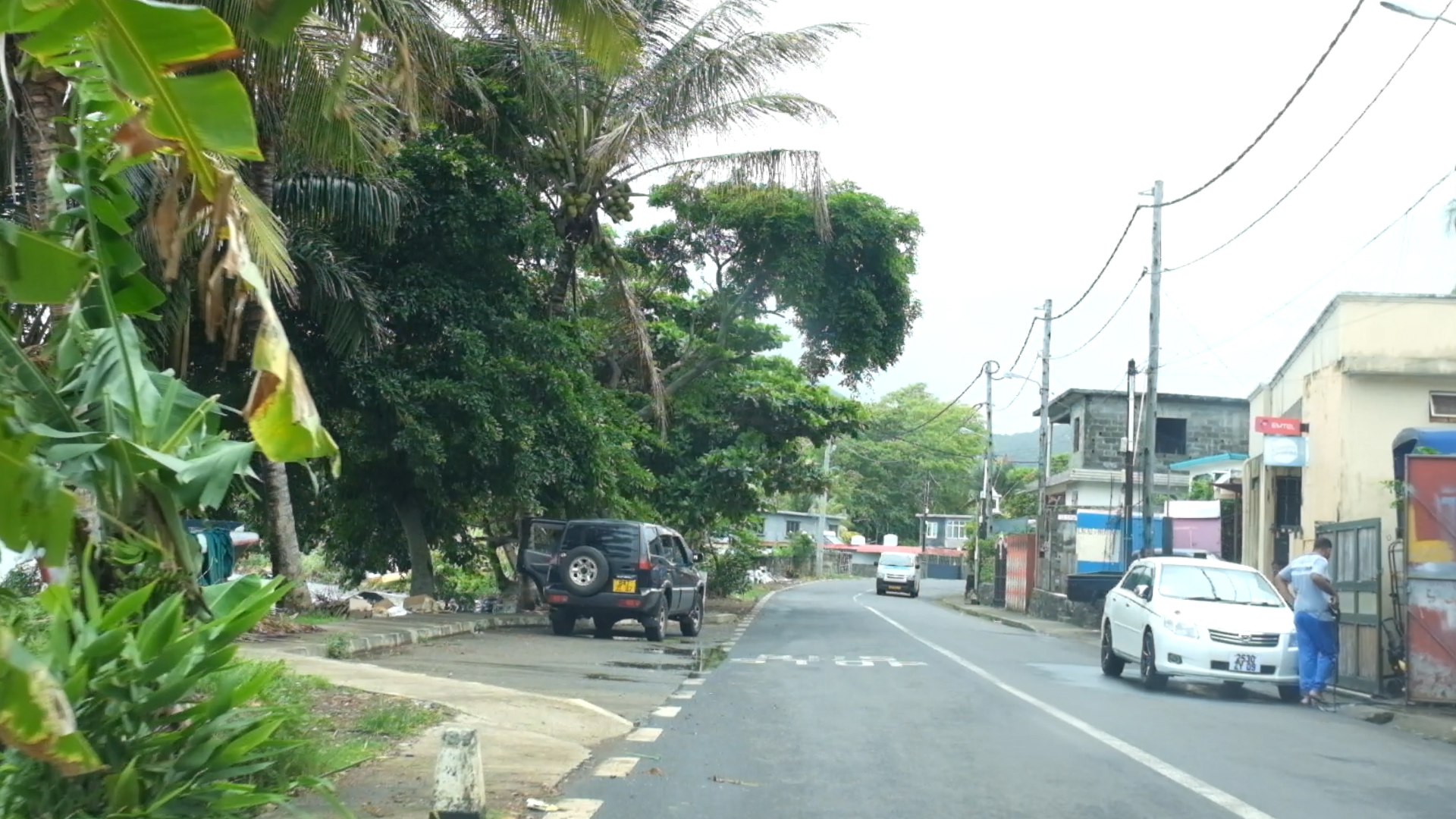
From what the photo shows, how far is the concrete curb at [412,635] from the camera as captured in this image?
1337cm

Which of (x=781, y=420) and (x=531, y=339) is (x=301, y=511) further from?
(x=781, y=420)

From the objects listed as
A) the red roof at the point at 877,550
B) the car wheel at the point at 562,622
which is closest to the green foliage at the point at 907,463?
the red roof at the point at 877,550

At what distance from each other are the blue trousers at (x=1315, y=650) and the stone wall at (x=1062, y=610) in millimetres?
14595

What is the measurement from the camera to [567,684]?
1314 centimetres

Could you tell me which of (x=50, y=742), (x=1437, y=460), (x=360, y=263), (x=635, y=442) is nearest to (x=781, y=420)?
(x=635, y=442)

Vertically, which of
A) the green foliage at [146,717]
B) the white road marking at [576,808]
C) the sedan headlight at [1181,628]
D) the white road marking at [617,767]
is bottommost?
the white road marking at [576,808]

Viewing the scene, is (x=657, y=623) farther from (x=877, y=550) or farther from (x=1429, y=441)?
(x=877, y=550)

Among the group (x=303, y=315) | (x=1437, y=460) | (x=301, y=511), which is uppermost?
(x=303, y=315)

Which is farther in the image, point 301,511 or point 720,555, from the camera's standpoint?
point 720,555

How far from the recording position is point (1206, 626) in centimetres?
1462

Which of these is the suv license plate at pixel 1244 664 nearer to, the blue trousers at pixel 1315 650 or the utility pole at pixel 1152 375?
the blue trousers at pixel 1315 650

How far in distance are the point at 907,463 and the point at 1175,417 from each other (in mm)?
42717

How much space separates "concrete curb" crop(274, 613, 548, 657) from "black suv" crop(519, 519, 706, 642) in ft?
3.90

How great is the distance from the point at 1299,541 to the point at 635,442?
41.4 ft
